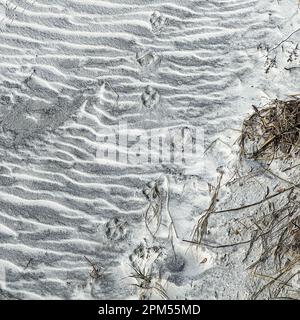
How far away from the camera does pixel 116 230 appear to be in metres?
4.17

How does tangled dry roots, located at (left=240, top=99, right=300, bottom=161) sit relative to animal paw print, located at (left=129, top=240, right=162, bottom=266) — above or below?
above

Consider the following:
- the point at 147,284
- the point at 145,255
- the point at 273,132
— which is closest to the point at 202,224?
the point at 145,255

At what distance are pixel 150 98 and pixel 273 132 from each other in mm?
921

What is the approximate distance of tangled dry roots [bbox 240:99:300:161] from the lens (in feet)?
13.8

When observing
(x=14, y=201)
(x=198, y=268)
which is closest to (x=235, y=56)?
(x=198, y=268)

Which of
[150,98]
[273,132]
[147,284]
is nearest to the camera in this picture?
[147,284]

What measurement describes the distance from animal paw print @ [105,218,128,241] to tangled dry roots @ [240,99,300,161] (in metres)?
1.00

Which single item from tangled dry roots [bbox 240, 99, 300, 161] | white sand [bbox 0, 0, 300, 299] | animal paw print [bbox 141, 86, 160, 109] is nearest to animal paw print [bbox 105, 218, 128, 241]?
white sand [bbox 0, 0, 300, 299]

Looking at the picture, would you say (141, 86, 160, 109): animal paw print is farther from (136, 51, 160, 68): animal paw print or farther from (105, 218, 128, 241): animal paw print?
(105, 218, 128, 241): animal paw print

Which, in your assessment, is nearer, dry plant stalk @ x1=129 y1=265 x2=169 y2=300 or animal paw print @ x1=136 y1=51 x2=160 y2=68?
dry plant stalk @ x1=129 y1=265 x2=169 y2=300

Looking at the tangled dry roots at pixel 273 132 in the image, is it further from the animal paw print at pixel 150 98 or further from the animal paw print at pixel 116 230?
the animal paw print at pixel 116 230

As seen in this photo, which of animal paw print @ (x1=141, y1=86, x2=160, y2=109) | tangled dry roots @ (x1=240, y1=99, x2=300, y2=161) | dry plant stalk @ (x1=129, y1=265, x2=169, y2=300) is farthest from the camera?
animal paw print @ (x1=141, y1=86, x2=160, y2=109)

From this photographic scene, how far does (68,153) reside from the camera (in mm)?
4273

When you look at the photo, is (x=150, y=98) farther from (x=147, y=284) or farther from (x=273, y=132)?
(x=147, y=284)
